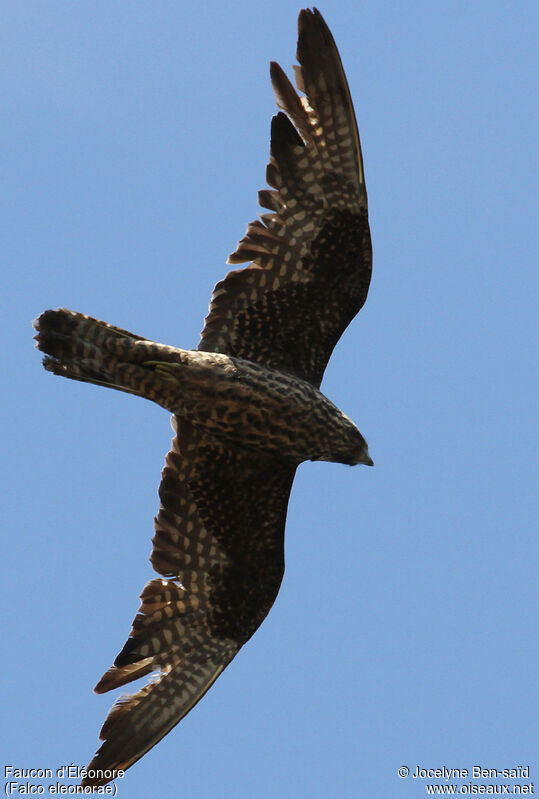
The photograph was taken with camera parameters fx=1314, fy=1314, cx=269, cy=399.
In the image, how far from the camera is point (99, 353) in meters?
11.4

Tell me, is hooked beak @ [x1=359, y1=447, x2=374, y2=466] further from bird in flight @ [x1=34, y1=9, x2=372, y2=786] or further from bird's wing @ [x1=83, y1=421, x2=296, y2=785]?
bird's wing @ [x1=83, y1=421, x2=296, y2=785]

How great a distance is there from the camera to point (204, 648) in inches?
476

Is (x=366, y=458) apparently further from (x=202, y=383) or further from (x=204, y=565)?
(x=204, y=565)

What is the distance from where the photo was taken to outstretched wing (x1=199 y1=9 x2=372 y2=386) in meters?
11.5

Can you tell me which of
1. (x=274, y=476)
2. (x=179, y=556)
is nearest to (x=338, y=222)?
(x=274, y=476)

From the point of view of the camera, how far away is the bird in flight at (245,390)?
1147cm

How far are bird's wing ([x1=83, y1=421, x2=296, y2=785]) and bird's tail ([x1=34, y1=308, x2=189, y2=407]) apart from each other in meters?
0.68

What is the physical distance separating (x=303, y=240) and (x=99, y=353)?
2.07 metres

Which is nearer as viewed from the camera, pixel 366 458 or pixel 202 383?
pixel 202 383

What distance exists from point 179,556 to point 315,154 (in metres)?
3.88

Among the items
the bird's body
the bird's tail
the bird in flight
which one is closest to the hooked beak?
the bird in flight

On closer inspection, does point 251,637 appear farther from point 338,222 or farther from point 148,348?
point 338,222

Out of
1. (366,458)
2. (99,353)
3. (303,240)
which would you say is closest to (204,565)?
(366,458)

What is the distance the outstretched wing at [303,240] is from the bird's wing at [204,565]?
1051 millimetres
